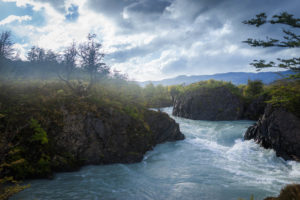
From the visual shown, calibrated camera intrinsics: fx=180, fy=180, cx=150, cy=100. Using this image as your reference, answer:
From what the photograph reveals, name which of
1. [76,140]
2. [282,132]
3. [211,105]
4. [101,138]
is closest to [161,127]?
[101,138]

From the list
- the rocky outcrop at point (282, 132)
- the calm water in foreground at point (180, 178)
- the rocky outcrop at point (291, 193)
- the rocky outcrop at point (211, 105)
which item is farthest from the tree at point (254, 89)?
the rocky outcrop at point (291, 193)

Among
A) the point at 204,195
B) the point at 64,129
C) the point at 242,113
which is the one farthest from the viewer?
the point at 242,113

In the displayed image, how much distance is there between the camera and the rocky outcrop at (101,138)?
10.6 metres

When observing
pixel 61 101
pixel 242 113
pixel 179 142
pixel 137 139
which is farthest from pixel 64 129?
pixel 242 113

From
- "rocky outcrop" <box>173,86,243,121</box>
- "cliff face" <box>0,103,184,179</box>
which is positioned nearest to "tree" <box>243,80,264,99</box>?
"rocky outcrop" <box>173,86,243,121</box>

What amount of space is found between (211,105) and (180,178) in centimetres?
2538

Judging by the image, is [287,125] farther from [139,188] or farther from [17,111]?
[17,111]

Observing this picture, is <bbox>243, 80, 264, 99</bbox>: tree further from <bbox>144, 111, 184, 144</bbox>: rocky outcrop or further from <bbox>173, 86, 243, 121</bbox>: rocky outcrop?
<bbox>144, 111, 184, 144</bbox>: rocky outcrop

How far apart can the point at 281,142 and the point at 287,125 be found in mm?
1254

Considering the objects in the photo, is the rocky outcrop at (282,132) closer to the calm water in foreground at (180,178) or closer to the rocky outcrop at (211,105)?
the calm water in foreground at (180,178)

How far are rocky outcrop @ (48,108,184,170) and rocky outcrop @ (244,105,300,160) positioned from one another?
9265 millimetres

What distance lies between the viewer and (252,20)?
13.4m

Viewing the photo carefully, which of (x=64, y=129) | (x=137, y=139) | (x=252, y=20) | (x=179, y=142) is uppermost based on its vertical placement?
(x=252, y=20)

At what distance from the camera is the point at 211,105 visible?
3300 centimetres
